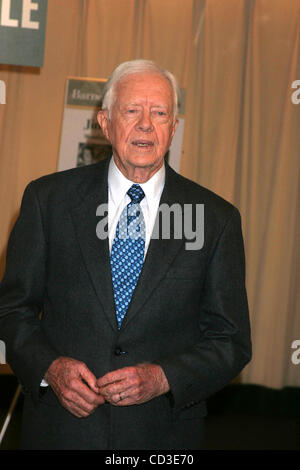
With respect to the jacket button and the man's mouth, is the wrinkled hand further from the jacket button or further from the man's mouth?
the man's mouth

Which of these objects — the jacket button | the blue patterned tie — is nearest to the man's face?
the blue patterned tie

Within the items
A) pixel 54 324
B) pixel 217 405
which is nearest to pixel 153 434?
pixel 54 324

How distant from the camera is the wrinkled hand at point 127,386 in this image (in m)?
1.53

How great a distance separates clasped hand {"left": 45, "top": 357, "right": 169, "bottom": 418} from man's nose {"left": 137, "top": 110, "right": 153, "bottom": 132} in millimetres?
691

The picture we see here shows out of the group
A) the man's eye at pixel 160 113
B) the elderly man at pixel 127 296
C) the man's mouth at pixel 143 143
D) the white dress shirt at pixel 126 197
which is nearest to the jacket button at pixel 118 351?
the elderly man at pixel 127 296

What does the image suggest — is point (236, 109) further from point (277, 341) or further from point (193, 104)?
point (277, 341)

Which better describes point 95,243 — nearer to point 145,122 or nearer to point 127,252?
point 127,252

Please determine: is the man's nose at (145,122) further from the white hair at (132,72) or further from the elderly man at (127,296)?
the white hair at (132,72)

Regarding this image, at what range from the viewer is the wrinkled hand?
1.53m

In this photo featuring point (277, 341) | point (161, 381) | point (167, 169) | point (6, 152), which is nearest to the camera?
point (161, 381)

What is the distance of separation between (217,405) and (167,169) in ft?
10.4

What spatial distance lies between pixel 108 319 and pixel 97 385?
19cm

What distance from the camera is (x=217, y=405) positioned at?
15.3ft

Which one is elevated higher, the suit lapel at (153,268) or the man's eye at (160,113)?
the man's eye at (160,113)
